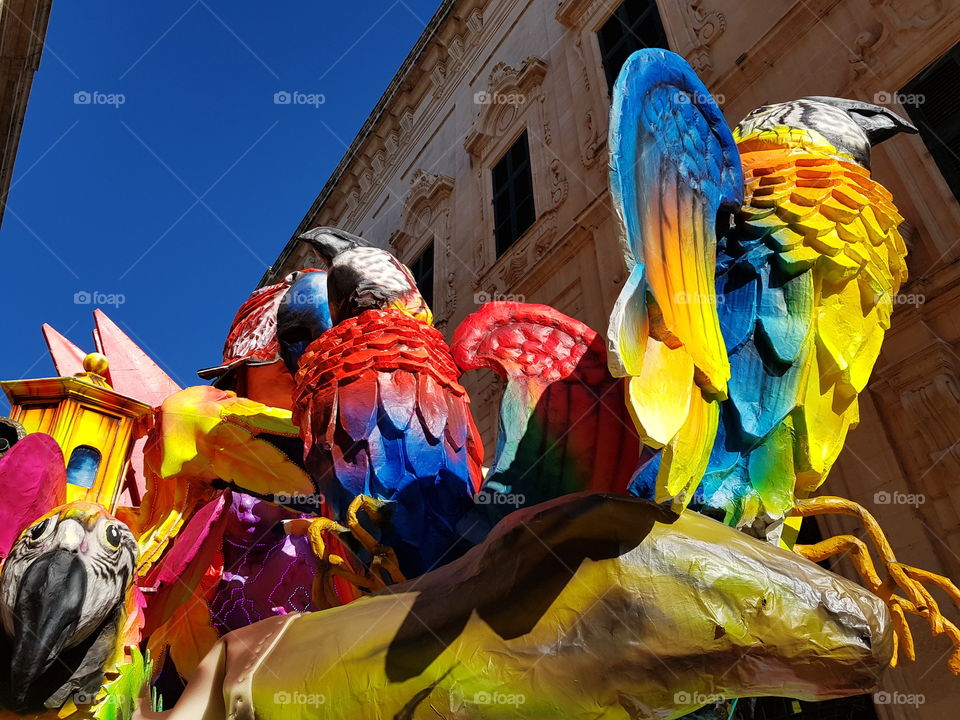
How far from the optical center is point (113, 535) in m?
1.86

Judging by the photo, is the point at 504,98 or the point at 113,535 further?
the point at 504,98

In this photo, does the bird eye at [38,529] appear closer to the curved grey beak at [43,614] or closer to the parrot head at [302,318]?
the curved grey beak at [43,614]

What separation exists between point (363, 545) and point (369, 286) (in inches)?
33.8

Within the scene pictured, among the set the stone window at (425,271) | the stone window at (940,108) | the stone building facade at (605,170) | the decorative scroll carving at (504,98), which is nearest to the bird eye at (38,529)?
the stone building facade at (605,170)

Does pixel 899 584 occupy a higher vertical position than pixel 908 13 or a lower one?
lower

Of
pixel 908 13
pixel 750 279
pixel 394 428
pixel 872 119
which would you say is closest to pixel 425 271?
pixel 908 13

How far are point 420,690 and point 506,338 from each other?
1083 millimetres

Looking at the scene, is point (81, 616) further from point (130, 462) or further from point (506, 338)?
point (130, 462)

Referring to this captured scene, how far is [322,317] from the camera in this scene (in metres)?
2.66

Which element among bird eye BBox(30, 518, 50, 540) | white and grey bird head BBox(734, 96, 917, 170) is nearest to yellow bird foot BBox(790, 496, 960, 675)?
white and grey bird head BBox(734, 96, 917, 170)

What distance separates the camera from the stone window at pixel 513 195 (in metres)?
8.30

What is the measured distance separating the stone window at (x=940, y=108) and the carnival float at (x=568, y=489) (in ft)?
8.77

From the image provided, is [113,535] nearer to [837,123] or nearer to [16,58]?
[837,123]

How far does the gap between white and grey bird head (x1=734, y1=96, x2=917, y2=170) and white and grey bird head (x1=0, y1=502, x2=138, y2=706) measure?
214cm
